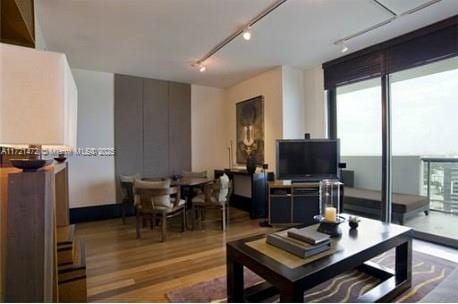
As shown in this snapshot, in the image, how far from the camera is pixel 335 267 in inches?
64.5

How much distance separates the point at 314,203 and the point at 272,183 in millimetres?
697

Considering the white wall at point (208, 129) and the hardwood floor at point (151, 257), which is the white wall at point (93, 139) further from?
the white wall at point (208, 129)

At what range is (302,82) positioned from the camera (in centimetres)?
475

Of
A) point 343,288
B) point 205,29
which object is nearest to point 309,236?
point 343,288

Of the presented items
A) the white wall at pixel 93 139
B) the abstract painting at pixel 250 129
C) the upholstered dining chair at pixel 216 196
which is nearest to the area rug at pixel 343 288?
the upholstered dining chair at pixel 216 196

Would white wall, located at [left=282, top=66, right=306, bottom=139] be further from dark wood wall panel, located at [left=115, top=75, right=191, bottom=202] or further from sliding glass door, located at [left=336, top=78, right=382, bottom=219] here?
dark wood wall panel, located at [left=115, top=75, right=191, bottom=202]

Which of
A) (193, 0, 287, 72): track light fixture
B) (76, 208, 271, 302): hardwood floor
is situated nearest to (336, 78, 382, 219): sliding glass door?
(76, 208, 271, 302): hardwood floor

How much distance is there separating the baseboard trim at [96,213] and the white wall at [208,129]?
1701 millimetres

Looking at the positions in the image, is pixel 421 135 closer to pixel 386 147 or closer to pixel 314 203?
pixel 386 147

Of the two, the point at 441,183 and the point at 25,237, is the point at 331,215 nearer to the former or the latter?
the point at 25,237

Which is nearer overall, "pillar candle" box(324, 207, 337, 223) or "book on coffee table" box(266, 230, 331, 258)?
"book on coffee table" box(266, 230, 331, 258)

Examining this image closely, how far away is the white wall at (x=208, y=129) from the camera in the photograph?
5.64 metres

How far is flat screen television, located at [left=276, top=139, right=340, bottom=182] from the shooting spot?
4023 mm

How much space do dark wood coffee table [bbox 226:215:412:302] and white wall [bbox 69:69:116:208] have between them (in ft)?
11.6
